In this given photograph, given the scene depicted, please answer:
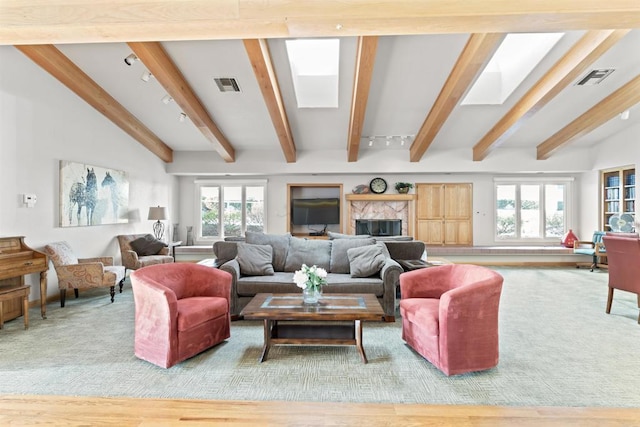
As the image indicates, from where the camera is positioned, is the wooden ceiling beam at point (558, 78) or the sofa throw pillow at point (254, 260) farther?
the sofa throw pillow at point (254, 260)

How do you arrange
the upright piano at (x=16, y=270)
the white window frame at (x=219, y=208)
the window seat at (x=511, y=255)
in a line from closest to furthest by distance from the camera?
the upright piano at (x=16, y=270) < the window seat at (x=511, y=255) < the white window frame at (x=219, y=208)

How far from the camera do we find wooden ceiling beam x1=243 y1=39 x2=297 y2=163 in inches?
166

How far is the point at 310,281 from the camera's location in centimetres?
306

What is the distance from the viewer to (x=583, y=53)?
4.26 metres

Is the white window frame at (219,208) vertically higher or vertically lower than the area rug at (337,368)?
higher

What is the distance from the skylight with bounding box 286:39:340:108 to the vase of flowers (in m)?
3.31

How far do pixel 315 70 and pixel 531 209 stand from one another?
6.36 meters

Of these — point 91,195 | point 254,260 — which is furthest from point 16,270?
point 254,260

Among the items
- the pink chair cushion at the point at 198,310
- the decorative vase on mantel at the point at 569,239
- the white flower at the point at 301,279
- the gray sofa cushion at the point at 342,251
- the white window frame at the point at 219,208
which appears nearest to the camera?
the pink chair cushion at the point at 198,310

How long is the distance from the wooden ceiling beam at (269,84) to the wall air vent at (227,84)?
1.59 feet

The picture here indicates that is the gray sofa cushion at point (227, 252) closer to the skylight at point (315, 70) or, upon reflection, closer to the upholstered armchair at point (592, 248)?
the skylight at point (315, 70)

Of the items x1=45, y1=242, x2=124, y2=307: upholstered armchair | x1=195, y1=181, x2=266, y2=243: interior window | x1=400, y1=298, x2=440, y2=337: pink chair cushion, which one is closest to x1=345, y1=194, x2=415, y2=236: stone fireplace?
x1=195, y1=181, x2=266, y2=243: interior window

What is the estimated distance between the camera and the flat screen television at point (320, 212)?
27.9 feet

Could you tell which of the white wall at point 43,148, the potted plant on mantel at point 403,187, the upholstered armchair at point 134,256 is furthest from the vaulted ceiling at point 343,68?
the upholstered armchair at point 134,256
